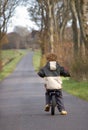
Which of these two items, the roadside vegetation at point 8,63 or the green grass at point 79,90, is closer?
the green grass at point 79,90

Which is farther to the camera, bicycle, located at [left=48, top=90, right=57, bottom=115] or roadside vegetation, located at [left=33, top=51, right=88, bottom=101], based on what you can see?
roadside vegetation, located at [left=33, top=51, right=88, bottom=101]

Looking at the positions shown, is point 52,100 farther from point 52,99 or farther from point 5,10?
point 5,10

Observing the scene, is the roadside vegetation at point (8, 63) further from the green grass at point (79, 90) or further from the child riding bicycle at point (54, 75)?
the child riding bicycle at point (54, 75)

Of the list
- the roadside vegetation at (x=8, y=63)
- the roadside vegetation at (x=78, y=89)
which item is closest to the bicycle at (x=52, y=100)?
the roadside vegetation at (x=78, y=89)

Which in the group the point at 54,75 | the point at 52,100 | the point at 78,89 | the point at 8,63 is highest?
the point at 54,75

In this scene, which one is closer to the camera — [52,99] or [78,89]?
[52,99]

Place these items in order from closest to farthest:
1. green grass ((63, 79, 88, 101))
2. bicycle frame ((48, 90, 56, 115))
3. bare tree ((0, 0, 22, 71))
A: bicycle frame ((48, 90, 56, 115))
green grass ((63, 79, 88, 101))
bare tree ((0, 0, 22, 71))

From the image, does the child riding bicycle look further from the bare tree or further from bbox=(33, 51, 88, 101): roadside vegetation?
the bare tree

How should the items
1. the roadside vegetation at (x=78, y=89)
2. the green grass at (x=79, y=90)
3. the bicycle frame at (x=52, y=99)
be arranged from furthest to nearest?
the roadside vegetation at (x=78, y=89) < the green grass at (x=79, y=90) < the bicycle frame at (x=52, y=99)

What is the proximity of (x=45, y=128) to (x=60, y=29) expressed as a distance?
51.6 metres

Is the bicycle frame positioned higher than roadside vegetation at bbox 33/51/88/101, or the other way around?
the bicycle frame

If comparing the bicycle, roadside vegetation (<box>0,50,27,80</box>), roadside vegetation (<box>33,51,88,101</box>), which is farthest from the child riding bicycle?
roadside vegetation (<box>0,50,27,80</box>)

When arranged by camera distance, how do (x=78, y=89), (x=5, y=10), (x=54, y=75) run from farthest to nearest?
1. (x=5, y=10)
2. (x=78, y=89)
3. (x=54, y=75)

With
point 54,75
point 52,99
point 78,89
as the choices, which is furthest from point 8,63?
point 52,99
